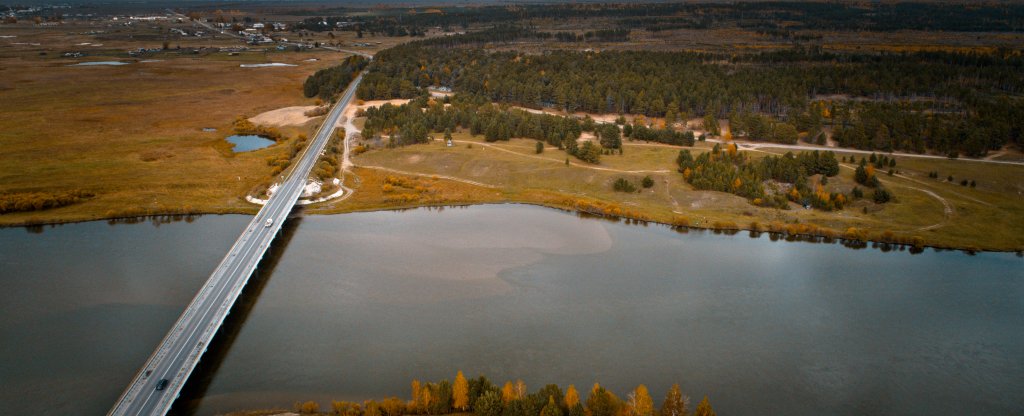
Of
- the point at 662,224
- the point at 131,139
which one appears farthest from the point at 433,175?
the point at 131,139

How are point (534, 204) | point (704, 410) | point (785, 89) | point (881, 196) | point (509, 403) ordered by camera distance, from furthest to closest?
point (785, 89) < point (534, 204) < point (881, 196) < point (509, 403) < point (704, 410)

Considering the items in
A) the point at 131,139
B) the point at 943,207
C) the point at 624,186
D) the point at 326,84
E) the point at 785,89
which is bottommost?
the point at 943,207

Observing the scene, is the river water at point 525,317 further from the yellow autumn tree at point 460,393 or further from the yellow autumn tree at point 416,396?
the yellow autumn tree at point 460,393

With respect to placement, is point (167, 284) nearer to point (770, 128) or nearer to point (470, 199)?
point (470, 199)

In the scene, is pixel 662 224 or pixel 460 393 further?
pixel 662 224

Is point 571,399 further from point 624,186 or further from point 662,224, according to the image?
point 624,186

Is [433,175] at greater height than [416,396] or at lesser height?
greater
